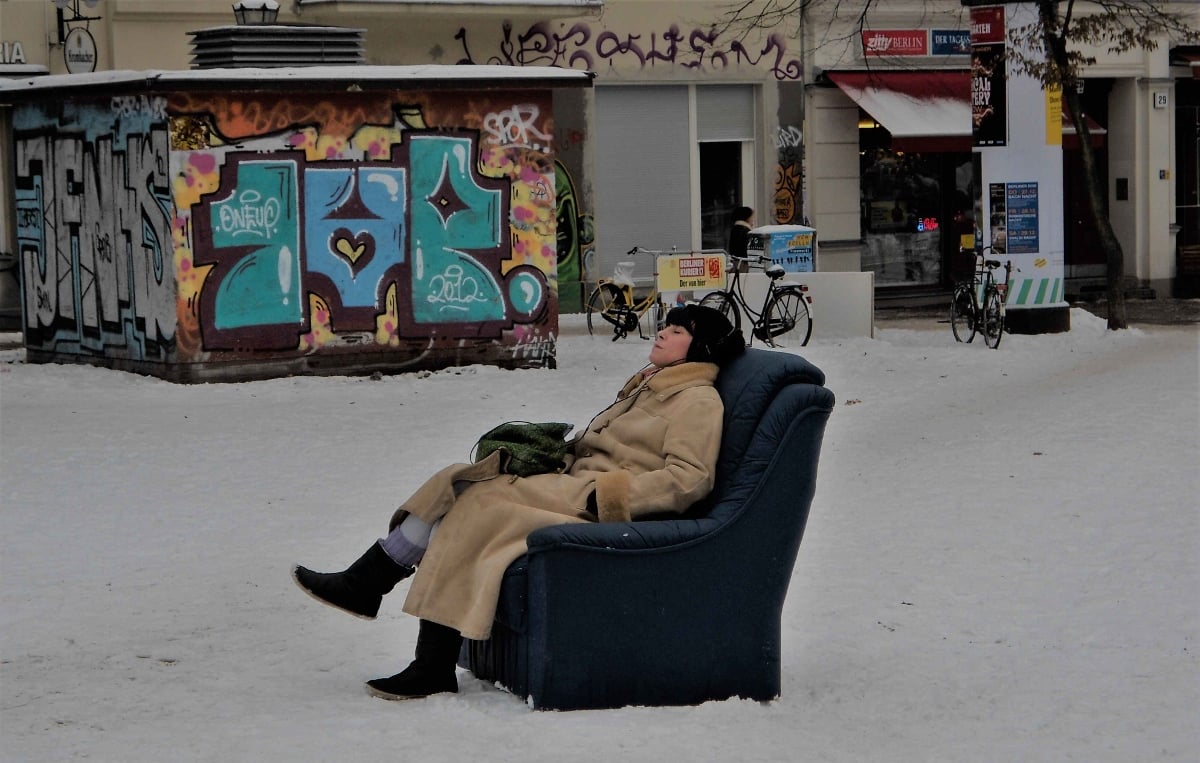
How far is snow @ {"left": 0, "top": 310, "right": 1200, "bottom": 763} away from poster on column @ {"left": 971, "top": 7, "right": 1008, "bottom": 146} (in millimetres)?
4903

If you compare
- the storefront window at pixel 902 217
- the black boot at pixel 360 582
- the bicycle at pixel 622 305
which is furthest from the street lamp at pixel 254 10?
the black boot at pixel 360 582

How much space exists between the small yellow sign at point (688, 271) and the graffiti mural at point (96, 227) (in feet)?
17.2

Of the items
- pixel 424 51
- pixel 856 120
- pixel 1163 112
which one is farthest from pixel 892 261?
pixel 424 51

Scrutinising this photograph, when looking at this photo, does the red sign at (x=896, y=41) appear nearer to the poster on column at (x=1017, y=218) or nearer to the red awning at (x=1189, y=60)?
the red awning at (x=1189, y=60)

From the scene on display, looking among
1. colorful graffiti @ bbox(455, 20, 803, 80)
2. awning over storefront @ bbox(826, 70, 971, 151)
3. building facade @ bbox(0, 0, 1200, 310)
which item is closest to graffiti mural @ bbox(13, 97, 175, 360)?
building facade @ bbox(0, 0, 1200, 310)

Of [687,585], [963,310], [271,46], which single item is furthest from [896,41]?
[687,585]

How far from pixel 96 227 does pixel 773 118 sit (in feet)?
38.8

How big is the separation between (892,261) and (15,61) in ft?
40.4

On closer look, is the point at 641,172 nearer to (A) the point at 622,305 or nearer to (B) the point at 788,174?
(B) the point at 788,174

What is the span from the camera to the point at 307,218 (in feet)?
51.1

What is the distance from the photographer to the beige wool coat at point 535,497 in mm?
5965

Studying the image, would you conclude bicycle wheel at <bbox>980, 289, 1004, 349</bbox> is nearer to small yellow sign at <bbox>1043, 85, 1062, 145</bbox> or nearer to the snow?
small yellow sign at <bbox>1043, 85, 1062, 145</bbox>

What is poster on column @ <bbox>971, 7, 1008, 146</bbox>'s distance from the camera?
62.6 feet

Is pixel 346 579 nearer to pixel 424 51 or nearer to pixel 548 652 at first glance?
pixel 548 652
